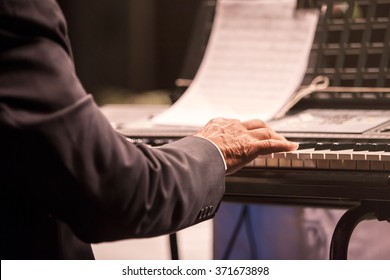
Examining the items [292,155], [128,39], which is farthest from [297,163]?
[128,39]

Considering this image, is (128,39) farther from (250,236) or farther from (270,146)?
(270,146)

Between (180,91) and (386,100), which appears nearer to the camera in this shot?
(386,100)

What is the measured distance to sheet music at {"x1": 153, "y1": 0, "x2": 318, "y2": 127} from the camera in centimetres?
198

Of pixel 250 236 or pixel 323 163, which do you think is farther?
pixel 250 236

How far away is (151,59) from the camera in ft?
22.2

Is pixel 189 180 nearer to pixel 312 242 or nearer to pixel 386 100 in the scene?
pixel 386 100

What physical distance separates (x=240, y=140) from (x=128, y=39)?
528cm

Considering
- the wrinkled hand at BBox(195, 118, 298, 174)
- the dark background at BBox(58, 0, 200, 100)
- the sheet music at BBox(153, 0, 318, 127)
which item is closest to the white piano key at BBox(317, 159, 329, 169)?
the wrinkled hand at BBox(195, 118, 298, 174)

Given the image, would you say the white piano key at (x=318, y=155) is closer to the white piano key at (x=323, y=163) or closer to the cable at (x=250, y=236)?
the white piano key at (x=323, y=163)

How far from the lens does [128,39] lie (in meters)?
6.64

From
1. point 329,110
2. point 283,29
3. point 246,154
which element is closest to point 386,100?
Answer: point 329,110

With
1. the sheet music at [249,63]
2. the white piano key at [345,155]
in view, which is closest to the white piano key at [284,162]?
the white piano key at [345,155]
